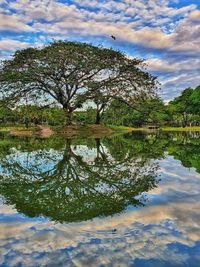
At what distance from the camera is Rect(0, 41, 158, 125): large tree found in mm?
38406

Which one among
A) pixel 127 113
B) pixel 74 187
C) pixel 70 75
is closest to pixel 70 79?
pixel 70 75

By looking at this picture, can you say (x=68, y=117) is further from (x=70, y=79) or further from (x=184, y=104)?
(x=184, y=104)

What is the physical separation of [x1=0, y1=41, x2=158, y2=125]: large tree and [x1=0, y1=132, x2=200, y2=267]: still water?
29.5 m

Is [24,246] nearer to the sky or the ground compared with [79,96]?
nearer to the ground

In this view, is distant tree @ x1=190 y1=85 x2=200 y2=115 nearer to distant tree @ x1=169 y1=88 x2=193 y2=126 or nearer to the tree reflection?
distant tree @ x1=169 y1=88 x2=193 y2=126

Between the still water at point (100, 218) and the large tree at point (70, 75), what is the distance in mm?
29501

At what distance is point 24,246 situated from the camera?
4.39 metres

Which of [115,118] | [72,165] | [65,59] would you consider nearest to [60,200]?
[72,165]

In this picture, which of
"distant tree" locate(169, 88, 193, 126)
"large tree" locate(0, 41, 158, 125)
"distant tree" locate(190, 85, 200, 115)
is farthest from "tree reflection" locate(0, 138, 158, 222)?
"distant tree" locate(169, 88, 193, 126)

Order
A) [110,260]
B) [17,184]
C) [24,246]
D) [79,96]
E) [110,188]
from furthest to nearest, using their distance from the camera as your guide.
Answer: [79,96] < [17,184] < [110,188] < [24,246] < [110,260]

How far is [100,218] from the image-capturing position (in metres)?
5.53

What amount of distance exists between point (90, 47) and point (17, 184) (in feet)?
106

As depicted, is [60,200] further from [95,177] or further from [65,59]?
[65,59]

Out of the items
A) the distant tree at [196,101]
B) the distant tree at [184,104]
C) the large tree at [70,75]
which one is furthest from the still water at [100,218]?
the distant tree at [184,104]
